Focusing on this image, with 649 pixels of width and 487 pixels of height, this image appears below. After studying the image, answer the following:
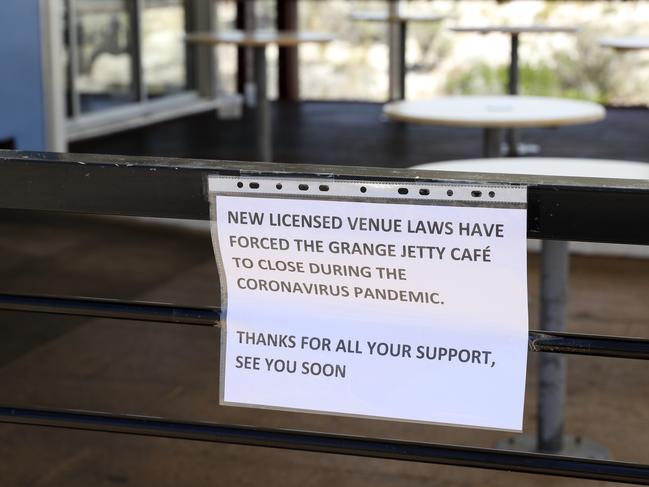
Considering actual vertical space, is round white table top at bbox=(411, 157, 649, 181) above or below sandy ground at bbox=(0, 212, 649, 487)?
above

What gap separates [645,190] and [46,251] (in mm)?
3781

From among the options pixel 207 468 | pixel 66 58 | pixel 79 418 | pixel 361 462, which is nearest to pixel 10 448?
pixel 207 468

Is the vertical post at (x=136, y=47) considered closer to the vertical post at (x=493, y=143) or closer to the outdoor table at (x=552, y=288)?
the vertical post at (x=493, y=143)

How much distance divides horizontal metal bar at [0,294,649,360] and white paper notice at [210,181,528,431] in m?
0.05

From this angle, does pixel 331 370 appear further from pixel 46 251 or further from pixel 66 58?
pixel 66 58

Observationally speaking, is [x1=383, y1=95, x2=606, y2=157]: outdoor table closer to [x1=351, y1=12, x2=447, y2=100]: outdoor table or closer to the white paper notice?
the white paper notice

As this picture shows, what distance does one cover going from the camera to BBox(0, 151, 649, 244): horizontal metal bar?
989mm

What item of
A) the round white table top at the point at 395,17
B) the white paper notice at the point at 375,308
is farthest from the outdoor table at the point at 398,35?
the white paper notice at the point at 375,308

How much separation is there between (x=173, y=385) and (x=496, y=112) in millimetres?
1389

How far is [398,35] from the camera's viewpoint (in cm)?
852

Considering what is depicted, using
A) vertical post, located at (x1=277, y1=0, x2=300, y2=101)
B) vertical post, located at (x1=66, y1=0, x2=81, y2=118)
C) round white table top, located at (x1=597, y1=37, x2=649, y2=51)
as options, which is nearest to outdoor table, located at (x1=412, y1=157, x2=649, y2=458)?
round white table top, located at (x1=597, y1=37, x2=649, y2=51)

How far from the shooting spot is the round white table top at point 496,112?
11.2 feet

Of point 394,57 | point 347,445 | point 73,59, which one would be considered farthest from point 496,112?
point 394,57

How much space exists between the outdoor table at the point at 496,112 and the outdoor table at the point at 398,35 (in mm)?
3820
